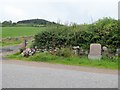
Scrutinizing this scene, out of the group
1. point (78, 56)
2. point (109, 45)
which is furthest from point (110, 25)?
point (78, 56)

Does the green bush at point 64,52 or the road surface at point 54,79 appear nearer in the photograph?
the road surface at point 54,79

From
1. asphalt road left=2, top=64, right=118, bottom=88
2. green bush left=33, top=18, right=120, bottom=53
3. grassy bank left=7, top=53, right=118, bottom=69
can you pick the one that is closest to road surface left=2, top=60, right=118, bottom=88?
asphalt road left=2, top=64, right=118, bottom=88

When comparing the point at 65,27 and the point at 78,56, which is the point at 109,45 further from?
the point at 65,27

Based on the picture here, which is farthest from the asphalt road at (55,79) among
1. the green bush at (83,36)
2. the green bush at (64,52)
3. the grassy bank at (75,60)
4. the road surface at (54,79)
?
the green bush at (83,36)

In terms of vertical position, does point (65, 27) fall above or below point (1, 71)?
above

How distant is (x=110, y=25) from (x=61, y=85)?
8.73 m

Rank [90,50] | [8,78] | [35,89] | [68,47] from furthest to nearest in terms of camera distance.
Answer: [68,47]
[90,50]
[8,78]
[35,89]

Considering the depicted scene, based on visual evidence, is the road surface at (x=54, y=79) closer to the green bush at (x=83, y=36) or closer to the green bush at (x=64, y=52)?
the green bush at (x=64, y=52)

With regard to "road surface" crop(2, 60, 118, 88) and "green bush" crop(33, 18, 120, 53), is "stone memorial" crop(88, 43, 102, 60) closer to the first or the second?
"green bush" crop(33, 18, 120, 53)

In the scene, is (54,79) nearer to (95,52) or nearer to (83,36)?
(95,52)

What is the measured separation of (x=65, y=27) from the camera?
63.0ft

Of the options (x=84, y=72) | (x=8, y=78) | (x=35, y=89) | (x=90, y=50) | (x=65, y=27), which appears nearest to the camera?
(x=35, y=89)

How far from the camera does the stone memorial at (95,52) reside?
16.2 meters

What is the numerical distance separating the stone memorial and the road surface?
14.5 ft
